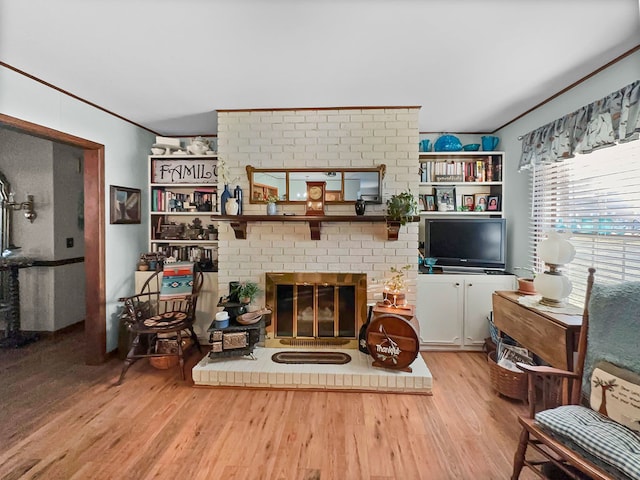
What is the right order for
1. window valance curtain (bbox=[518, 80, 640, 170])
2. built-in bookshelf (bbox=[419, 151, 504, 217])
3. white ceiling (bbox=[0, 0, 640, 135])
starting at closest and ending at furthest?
white ceiling (bbox=[0, 0, 640, 135]), window valance curtain (bbox=[518, 80, 640, 170]), built-in bookshelf (bbox=[419, 151, 504, 217])

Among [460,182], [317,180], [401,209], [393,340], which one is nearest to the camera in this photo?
[393,340]

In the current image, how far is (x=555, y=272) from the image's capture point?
196cm

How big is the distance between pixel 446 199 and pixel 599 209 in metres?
1.35

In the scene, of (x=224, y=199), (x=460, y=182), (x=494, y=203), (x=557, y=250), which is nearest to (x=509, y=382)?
(x=557, y=250)

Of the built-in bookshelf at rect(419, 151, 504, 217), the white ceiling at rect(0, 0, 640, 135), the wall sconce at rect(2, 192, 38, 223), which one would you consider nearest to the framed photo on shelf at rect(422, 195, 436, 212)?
the built-in bookshelf at rect(419, 151, 504, 217)

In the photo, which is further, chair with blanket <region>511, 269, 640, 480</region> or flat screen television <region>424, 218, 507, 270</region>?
flat screen television <region>424, 218, 507, 270</region>

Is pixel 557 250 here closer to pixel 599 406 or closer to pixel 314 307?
pixel 599 406

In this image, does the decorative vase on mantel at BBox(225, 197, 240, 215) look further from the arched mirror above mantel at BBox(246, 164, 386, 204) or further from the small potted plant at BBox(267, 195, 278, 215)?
the small potted plant at BBox(267, 195, 278, 215)

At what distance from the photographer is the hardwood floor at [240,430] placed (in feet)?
5.27

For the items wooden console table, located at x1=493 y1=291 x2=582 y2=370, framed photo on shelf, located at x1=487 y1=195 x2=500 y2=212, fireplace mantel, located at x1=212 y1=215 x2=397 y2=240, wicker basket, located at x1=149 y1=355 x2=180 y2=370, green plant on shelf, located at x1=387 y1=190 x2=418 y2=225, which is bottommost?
wicker basket, located at x1=149 y1=355 x2=180 y2=370

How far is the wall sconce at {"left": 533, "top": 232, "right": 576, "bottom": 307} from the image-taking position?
191 centimetres

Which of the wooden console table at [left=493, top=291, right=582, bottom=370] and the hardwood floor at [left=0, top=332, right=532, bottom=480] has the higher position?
the wooden console table at [left=493, top=291, right=582, bottom=370]

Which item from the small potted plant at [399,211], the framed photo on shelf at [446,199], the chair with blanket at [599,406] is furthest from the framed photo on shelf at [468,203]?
the chair with blanket at [599,406]

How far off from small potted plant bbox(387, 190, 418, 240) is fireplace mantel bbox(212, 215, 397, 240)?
0.23ft
